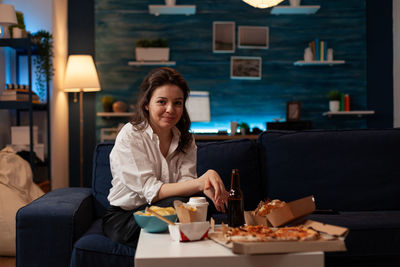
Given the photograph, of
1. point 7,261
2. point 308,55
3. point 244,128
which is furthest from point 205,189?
point 308,55

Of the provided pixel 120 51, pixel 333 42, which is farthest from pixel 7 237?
pixel 333 42

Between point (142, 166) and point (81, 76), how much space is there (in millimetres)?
3382

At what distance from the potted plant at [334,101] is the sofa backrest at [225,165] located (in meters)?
2.98

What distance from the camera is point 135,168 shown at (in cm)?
171

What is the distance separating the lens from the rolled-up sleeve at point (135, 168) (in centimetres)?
167

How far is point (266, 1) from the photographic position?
3.26 m

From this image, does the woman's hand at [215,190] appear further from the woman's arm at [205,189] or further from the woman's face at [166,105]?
the woman's face at [166,105]

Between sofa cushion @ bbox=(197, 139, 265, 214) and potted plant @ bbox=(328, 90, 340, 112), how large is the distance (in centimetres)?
298

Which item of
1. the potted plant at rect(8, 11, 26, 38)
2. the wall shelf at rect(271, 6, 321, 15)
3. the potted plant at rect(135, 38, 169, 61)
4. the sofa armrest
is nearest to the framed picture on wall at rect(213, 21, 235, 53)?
the wall shelf at rect(271, 6, 321, 15)

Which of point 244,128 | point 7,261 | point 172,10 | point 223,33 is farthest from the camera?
point 223,33

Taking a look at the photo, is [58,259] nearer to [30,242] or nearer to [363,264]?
[30,242]

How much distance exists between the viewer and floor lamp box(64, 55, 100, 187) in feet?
15.8

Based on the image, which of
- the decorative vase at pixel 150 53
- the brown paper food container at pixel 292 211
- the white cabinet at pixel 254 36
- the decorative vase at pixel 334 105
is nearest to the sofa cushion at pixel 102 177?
the brown paper food container at pixel 292 211

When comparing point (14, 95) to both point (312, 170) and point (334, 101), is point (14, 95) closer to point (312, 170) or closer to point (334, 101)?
point (312, 170)
